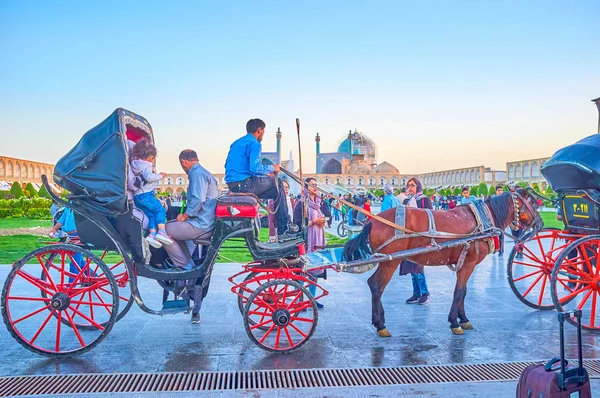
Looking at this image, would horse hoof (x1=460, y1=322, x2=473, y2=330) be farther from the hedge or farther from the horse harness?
the hedge

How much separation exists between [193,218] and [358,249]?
1.62 metres

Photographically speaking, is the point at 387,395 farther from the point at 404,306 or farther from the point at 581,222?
the point at 581,222

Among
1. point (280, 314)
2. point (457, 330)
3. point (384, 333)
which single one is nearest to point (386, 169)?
point (457, 330)

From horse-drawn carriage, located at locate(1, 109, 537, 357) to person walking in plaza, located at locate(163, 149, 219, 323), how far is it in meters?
0.10

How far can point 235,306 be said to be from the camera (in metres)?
6.45

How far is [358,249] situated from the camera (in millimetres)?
5305

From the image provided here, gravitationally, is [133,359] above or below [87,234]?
below

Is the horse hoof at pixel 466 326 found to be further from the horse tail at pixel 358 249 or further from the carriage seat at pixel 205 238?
the carriage seat at pixel 205 238

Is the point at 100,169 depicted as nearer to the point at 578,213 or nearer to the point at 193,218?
the point at 193,218

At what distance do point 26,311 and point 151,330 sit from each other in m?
1.72

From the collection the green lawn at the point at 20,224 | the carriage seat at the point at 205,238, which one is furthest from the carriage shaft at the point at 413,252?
the green lawn at the point at 20,224

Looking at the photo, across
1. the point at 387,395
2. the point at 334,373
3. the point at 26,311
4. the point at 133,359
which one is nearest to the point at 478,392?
the point at 387,395

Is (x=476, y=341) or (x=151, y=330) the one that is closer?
(x=476, y=341)

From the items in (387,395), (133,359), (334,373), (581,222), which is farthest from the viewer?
(581,222)
